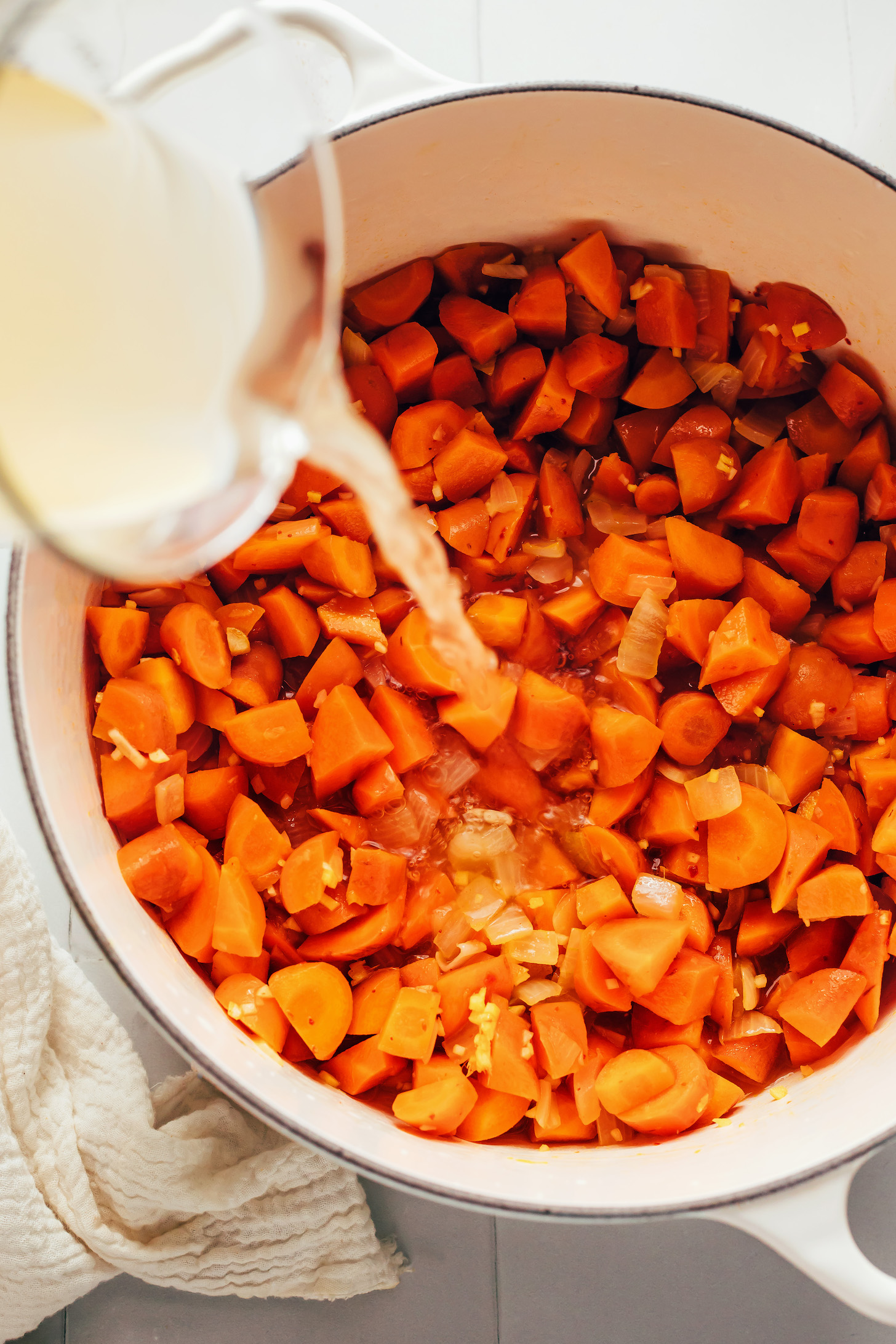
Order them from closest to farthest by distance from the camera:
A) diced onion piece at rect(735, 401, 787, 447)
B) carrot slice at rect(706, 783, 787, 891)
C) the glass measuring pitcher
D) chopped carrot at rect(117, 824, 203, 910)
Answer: the glass measuring pitcher < chopped carrot at rect(117, 824, 203, 910) < carrot slice at rect(706, 783, 787, 891) < diced onion piece at rect(735, 401, 787, 447)

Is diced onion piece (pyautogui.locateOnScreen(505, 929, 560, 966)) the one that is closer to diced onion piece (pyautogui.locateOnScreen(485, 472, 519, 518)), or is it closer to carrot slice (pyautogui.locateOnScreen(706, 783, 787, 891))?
carrot slice (pyautogui.locateOnScreen(706, 783, 787, 891))

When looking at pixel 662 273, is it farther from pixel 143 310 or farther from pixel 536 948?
pixel 536 948

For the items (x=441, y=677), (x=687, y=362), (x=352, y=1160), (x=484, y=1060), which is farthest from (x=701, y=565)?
(x=352, y=1160)

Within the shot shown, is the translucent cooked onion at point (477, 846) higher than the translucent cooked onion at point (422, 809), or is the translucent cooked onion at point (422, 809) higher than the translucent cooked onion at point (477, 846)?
the translucent cooked onion at point (422, 809)

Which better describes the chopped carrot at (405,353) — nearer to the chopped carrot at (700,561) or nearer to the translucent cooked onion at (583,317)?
the translucent cooked onion at (583,317)

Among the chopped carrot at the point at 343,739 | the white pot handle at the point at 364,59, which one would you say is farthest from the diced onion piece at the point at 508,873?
the white pot handle at the point at 364,59

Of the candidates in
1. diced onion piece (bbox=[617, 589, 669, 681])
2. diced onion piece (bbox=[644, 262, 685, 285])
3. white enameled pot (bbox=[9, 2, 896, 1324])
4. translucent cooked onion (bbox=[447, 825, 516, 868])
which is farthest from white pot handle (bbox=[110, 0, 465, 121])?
translucent cooked onion (bbox=[447, 825, 516, 868])
